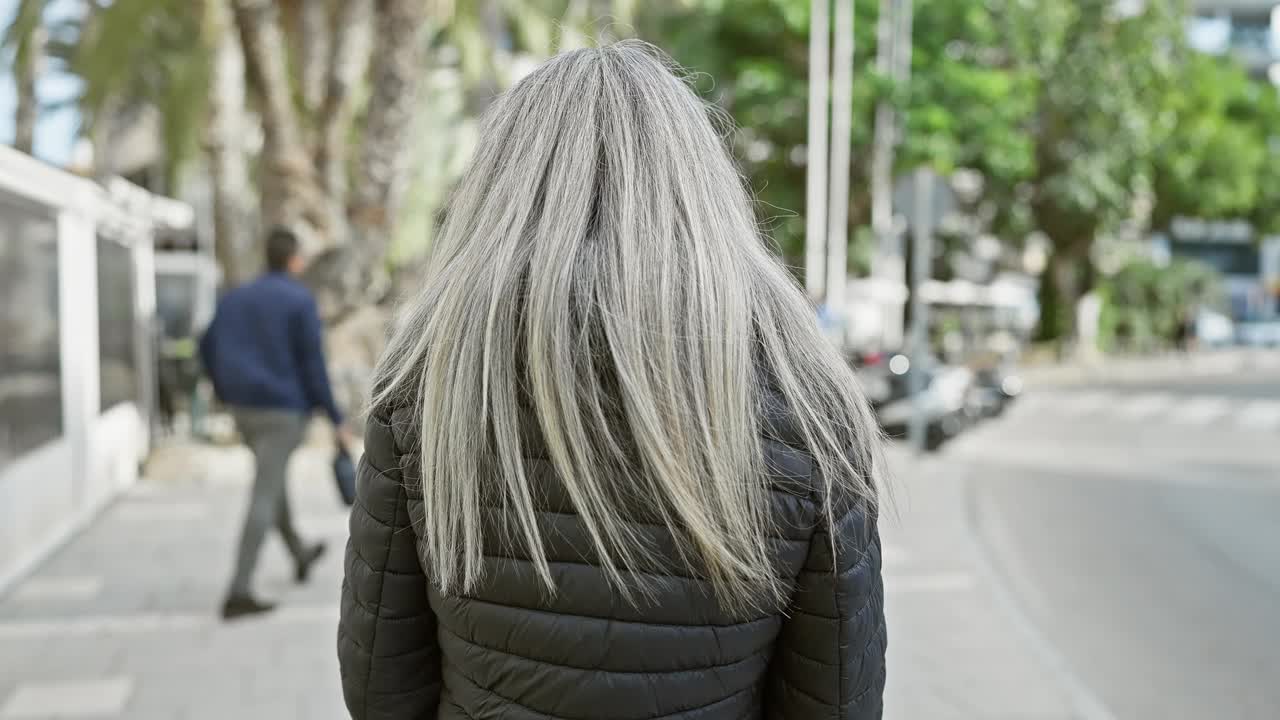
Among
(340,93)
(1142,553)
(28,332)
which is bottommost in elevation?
(1142,553)

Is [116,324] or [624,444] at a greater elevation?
[624,444]

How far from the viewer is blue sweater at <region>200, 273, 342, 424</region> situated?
5.59 m

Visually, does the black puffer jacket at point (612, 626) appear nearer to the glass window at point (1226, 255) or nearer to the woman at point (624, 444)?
the woman at point (624, 444)

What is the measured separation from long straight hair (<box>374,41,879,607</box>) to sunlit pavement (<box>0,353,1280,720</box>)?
0.40 m

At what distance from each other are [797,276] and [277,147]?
10.9 metres

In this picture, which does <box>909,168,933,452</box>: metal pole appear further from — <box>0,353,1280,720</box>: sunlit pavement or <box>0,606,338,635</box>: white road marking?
<box>0,606,338,635</box>: white road marking

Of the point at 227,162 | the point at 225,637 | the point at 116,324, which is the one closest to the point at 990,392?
the point at 227,162

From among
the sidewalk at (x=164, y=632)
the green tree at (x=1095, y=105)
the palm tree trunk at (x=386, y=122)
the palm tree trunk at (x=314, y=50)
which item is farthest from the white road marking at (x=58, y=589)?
the green tree at (x=1095, y=105)

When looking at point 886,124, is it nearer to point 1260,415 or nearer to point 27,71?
point 1260,415

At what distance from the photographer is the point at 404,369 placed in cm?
158

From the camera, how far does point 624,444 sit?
1.46 meters

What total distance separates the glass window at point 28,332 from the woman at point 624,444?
19.8 feet

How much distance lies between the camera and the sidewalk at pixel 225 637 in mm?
4586

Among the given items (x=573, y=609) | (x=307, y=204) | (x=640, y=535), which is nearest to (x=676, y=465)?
(x=640, y=535)
